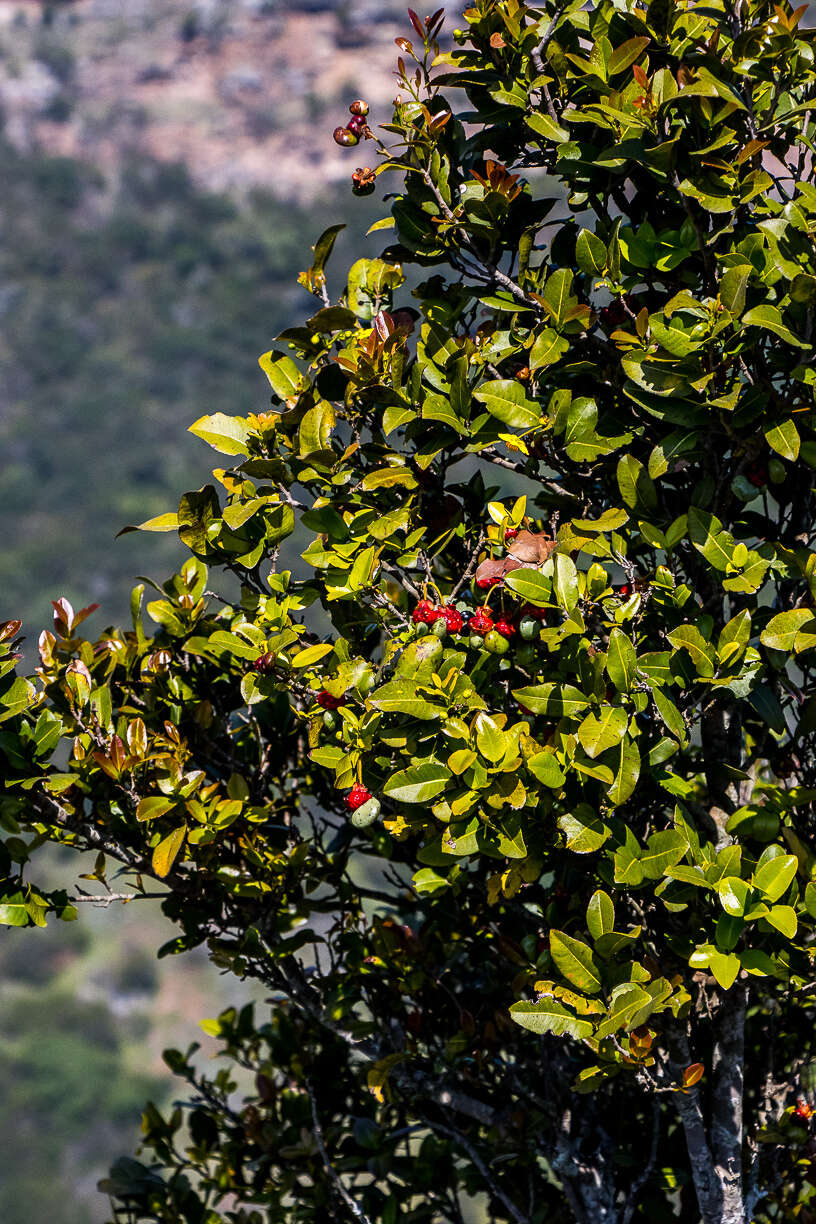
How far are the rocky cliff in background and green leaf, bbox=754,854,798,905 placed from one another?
250 feet

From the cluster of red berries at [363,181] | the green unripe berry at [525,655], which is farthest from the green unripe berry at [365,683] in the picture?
the cluster of red berries at [363,181]

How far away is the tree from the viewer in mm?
1503

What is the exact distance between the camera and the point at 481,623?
5.16 ft

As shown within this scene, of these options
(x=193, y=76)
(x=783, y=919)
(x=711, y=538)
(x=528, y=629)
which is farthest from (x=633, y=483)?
(x=193, y=76)

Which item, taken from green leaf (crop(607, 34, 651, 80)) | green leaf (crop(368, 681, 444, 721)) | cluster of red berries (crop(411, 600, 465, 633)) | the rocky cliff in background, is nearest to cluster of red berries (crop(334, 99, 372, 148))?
green leaf (crop(607, 34, 651, 80))

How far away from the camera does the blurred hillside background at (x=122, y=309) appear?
1710 inches

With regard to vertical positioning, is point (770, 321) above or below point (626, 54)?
below

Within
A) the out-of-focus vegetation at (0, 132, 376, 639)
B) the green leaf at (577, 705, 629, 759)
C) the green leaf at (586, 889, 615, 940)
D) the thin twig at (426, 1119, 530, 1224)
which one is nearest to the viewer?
the green leaf at (577, 705, 629, 759)

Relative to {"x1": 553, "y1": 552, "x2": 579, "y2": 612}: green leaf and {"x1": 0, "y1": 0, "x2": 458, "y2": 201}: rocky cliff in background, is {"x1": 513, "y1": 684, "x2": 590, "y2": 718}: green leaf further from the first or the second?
{"x1": 0, "y1": 0, "x2": 458, "y2": 201}: rocky cliff in background

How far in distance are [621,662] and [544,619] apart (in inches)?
7.7

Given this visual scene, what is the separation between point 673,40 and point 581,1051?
5.86 feet

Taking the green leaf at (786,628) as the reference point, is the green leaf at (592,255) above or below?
above

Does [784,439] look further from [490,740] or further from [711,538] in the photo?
[490,740]

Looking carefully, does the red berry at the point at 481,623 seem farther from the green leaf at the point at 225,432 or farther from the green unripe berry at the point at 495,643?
the green leaf at the point at 225,432
